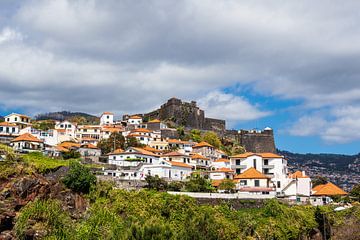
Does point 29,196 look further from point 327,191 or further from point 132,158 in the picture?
point 327,191

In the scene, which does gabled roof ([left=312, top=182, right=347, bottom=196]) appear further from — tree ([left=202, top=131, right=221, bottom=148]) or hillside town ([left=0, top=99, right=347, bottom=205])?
tree ([left=202, top=131, right=221, bottom=148])

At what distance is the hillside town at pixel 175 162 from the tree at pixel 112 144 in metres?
0.20

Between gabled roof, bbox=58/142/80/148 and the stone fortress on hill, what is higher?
the stone fortress on hill

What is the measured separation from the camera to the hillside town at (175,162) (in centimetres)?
6378

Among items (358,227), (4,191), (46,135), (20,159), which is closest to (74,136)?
(46,135)

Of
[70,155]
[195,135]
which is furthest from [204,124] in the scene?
[70,155]

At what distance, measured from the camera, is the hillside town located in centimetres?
6378

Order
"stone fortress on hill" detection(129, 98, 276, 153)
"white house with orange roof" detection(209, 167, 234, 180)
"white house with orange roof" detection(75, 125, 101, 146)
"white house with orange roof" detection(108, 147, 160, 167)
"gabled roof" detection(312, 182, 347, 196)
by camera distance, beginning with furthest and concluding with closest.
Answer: "stone fortress on hill" detection(129, 98, 276, 153), "white house with orange roof" detection(75, 125, 101, 146), "white house with orange roof" detection(209, 167, 234, 180), "white house with orange roof" detection(108, 147, 160, 167), "gabled roof" detection(312, 182, 347, 196)

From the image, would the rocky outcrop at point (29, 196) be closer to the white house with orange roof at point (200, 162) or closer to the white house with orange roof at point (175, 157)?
the white house with orange roof at point (175, 157)

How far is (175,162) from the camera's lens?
69.4m

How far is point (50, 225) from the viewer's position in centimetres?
4425

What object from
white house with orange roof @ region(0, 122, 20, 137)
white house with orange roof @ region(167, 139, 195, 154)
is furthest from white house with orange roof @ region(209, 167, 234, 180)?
white house with orange roof @ region(0, 122, 20, 137)

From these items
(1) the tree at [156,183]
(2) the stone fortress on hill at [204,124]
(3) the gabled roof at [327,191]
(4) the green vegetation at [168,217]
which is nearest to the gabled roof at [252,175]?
(4) the green vegetation at [168,217]

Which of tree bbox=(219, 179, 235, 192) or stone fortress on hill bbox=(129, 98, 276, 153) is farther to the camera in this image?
stone fortress on hill bbox=(129, 98, 276, 153)
